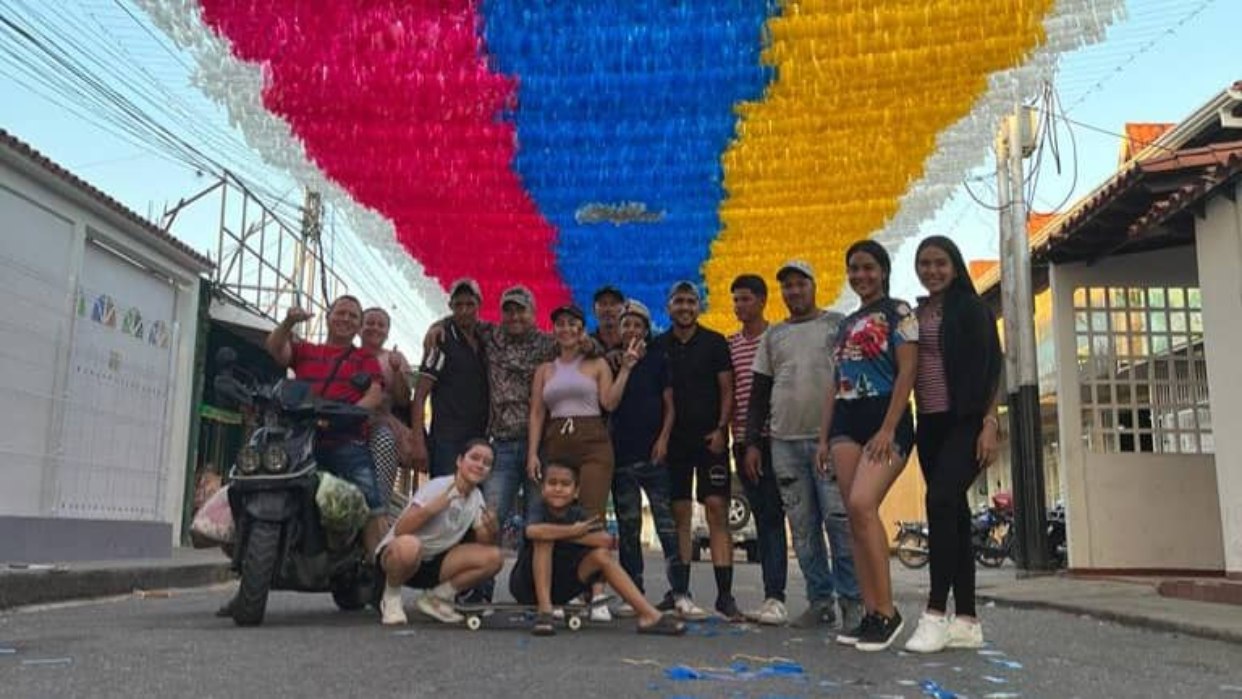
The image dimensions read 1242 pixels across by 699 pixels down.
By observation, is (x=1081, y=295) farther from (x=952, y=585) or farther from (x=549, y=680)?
(x=549, y=680)

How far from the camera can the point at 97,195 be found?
9.51 meters

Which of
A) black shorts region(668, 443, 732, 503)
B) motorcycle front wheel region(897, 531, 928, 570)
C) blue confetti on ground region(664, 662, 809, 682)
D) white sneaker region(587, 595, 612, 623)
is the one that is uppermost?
black shorts region(668, 443, 732, 503)

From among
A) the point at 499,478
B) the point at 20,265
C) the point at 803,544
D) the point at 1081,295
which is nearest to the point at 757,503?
the point at 803,544

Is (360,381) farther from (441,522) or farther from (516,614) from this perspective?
(516,614)

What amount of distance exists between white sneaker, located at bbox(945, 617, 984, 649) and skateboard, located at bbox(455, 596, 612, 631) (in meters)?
1.46

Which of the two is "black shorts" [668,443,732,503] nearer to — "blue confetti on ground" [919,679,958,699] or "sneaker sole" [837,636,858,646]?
"sneaker sole" [837,636,858,646]

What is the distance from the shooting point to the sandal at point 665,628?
437 centimetres

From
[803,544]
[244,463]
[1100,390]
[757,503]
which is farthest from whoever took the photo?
[1100,390]

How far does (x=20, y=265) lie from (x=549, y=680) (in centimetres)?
651

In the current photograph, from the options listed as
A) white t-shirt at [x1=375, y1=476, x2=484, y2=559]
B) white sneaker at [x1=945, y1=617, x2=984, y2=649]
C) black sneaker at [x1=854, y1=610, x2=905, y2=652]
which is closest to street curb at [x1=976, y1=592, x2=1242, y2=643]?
white sneaker at [x1=945, y1=617, x2=984, y2=649]

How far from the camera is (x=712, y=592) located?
812 cm

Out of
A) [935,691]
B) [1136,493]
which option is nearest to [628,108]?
[935,691]

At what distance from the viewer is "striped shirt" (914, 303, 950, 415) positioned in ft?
13.6

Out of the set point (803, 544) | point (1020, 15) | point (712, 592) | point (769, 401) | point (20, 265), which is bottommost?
point (712, 592)
